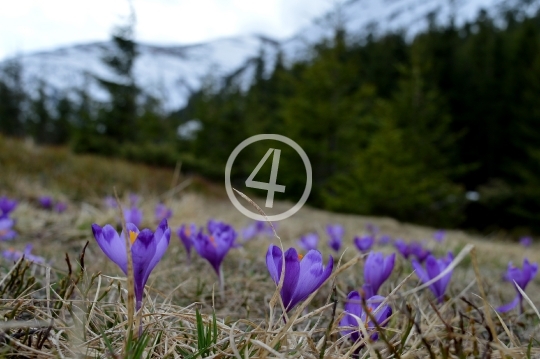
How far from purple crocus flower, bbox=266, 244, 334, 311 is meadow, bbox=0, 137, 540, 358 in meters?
0.01

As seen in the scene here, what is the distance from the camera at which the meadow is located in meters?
0.66

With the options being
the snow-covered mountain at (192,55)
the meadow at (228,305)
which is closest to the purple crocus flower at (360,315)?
the meadow at (228,305)

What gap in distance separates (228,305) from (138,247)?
0.62 metres

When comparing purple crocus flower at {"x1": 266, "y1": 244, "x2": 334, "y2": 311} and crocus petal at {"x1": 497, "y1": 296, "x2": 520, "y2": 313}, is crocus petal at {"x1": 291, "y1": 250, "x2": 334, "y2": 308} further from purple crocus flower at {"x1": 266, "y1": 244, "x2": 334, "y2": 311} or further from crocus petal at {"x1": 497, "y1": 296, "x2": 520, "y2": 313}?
crocus petal at {"x1": 497, "y1": 296, "x2": 520, "y2": 313}

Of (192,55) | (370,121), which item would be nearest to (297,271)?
(370,121)

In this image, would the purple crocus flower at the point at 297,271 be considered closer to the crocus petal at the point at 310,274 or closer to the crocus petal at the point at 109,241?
the crocus petal at the point at 310,274

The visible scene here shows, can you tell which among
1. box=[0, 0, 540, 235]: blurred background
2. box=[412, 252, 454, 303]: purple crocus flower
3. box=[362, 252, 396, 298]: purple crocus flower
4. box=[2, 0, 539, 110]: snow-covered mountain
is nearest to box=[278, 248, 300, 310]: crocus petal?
box=[362, 252, 396, 298]: purple crocus flower

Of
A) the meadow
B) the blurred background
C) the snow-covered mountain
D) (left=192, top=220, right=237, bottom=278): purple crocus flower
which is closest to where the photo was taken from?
the meadow

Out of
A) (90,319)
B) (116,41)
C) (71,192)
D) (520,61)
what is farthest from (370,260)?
(520,61)

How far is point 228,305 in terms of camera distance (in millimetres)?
1273

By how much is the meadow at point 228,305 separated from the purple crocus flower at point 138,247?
35 mm

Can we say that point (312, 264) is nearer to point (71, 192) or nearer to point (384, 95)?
point (71, 192)

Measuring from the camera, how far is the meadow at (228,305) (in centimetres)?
66

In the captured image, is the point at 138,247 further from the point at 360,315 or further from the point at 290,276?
the point at 360,315
